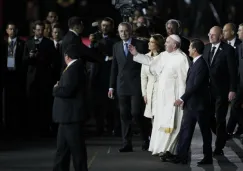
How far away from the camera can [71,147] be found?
12492mm

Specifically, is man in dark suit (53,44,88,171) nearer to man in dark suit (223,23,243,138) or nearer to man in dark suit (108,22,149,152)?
man in dark suit (108,22,149,152)

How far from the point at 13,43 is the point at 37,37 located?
2.33 ft

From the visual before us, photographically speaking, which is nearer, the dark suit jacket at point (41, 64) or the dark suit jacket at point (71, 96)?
the dark suit jacket at point (71, 96)

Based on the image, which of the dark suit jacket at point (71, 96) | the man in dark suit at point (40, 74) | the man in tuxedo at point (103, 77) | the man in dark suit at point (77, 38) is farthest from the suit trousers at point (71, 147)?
the man in tuxedo at point (103, 77)

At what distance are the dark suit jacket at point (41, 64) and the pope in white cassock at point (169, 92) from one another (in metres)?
4.05

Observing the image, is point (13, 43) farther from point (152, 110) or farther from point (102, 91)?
point (152, 110)

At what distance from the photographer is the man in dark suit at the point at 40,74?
62.8 ft

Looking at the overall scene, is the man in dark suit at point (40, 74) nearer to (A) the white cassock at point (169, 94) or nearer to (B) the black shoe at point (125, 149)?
(B) the black shoe at point (125, 149)

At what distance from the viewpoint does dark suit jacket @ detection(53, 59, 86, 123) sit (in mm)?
12391

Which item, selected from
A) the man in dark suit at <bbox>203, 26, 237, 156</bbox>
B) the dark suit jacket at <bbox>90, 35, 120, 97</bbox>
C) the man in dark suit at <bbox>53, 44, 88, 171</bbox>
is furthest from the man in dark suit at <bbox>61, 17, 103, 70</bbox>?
the dark suit jacket at <bbox>90, 35, 120, 97</bbox>

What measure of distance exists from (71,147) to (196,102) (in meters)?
2.81

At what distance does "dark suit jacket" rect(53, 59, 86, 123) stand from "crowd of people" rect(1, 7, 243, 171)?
1cm

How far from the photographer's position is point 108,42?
63.7ft

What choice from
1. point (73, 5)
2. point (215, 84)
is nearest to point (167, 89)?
point (215, 84)
